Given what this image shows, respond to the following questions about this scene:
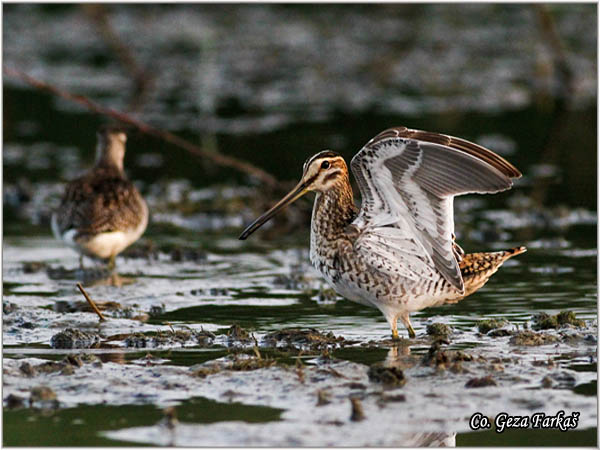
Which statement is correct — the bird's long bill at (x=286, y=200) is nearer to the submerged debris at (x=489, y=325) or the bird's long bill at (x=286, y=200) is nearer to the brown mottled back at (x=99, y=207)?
the submerged debris at (x=489, y=325)

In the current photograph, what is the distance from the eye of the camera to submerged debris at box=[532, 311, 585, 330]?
7.32m

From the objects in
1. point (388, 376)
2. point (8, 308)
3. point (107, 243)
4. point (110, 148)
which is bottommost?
point (388, 376)

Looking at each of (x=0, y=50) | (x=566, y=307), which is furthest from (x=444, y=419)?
(x=0, y=50)

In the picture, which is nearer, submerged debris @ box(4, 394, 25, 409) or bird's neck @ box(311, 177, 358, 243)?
submerged debris @ box(4, 394, 25, 409)

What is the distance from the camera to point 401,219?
6.99 meters

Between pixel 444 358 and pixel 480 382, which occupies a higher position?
pixel 444 358

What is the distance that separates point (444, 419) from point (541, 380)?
0.83 metres

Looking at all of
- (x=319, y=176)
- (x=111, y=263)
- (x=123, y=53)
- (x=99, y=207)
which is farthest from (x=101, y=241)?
(x=123, y=53)

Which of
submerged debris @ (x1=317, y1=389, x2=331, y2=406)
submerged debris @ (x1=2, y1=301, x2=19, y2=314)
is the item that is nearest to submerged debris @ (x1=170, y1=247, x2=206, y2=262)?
submerged debris @ (x1=2, y1=301, x2=19, y2=314)

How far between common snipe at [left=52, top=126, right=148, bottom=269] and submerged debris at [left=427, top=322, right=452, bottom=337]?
10.9ft

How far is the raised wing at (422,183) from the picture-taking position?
256 inches

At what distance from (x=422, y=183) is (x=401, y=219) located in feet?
1.14

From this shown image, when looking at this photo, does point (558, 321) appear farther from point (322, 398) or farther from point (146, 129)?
point (146, 129)

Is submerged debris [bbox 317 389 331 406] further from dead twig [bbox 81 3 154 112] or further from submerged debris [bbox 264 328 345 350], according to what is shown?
dead twig [bbox 81 3 154 112]
